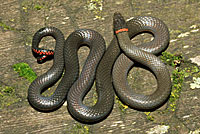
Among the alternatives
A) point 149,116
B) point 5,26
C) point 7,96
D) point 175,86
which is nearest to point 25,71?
point 7,96

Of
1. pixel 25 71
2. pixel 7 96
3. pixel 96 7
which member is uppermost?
pixel 96 7

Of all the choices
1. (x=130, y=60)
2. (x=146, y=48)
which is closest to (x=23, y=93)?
(x=130, y=60)

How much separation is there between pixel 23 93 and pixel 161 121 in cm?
251

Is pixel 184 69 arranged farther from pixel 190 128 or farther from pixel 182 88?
pixel 190 128

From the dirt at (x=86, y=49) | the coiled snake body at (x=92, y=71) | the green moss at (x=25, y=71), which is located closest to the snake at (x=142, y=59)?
the coiled snake body at (x=92, y=71)

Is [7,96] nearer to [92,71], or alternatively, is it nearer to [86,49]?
[92,71]

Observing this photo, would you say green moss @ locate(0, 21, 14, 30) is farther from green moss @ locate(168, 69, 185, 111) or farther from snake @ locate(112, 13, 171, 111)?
green moss @ locate(168, 69, 185, 111)

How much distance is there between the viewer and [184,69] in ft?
15.5

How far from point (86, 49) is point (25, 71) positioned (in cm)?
126

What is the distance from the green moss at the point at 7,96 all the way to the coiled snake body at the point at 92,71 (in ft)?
1.31

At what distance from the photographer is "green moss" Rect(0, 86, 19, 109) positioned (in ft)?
15.4

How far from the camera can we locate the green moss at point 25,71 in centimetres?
491

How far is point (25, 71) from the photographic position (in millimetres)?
4949

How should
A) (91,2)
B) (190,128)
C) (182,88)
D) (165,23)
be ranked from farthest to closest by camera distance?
1. (91,2)
2. (165,23)
3. (182,88)
4. (190,128)
